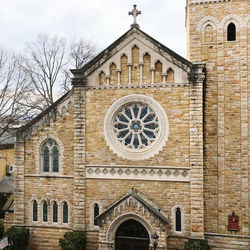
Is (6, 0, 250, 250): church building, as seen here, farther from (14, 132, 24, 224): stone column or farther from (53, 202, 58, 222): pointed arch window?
(14, 132, 24, 224): stone column

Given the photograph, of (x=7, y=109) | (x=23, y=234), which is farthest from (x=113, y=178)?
(x=7, y=109)

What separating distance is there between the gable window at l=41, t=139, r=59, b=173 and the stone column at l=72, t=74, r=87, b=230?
1214 millimetres

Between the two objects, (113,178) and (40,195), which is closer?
(113,178)

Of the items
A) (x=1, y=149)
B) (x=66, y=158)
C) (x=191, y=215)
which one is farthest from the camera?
(x=1, y=149)

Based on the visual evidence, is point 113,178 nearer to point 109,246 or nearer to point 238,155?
point 109,246

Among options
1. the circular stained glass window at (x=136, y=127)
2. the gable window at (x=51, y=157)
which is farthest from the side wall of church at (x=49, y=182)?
the circular stained glass window at (x=136, y=127)

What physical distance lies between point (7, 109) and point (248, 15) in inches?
562

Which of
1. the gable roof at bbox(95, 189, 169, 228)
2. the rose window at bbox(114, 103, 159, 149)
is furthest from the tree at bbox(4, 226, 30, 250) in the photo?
the rose window at bbox(114, 103, 159, 149)

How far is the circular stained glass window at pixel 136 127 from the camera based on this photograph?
42.9 ft

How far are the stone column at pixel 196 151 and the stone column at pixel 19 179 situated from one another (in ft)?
27.2

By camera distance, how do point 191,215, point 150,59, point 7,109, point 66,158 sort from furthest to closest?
point 7,109 → point 66,158 → point 150,59 → point 191,215

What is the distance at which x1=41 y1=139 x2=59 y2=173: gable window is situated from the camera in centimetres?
1441

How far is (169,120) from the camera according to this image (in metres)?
12.9

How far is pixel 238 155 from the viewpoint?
42.2 ft
